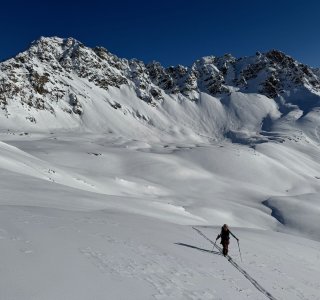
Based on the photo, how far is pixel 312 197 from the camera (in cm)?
6900

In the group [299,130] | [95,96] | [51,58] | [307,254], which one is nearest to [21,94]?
[95,96]

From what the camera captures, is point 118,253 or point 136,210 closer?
point 118,253

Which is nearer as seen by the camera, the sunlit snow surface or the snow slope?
the sunlit snow surface

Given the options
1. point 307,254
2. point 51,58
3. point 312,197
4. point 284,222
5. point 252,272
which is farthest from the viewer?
point 51,58

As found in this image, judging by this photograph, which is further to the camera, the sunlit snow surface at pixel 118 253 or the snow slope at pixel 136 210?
the snow slope at pixel 136 210

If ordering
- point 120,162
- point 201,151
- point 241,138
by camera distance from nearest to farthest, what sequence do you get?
point 120,162, point 201,151, point 241,138

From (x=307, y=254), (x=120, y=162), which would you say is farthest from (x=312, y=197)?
(x=307, y=254)

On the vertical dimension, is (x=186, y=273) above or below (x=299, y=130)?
below

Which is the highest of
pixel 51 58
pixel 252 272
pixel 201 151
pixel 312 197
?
pixel 51 58

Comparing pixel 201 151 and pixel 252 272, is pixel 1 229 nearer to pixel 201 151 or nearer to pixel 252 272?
pixel 252 272

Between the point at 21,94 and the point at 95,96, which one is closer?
the point at 21,94

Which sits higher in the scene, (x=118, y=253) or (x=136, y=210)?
(x=136, y=210)

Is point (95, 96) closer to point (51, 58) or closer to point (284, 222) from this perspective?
point (51, 58)

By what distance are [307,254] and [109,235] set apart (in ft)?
44.2
